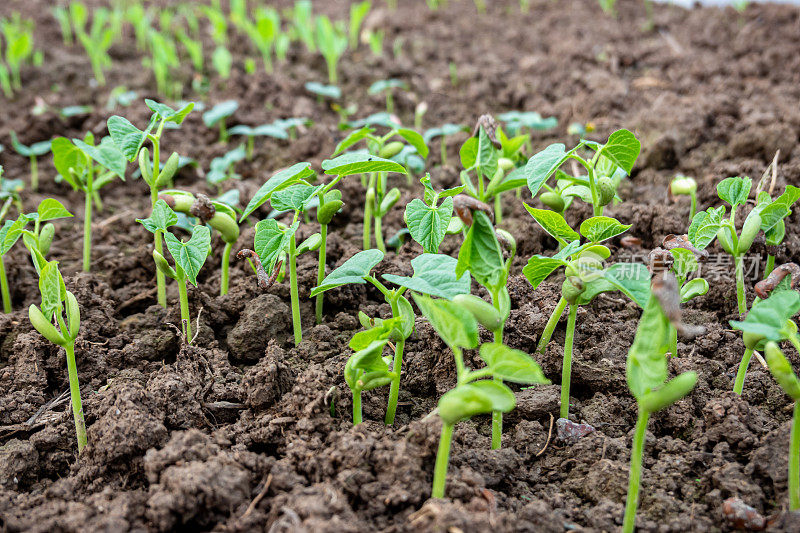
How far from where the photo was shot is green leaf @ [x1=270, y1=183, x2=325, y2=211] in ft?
4.35

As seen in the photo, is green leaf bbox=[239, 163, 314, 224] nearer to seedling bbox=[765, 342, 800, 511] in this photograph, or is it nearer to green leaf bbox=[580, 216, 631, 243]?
green leaf bbox=[580, 216, 631, 243]

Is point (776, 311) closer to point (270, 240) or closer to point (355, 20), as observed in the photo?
point (270, 240)

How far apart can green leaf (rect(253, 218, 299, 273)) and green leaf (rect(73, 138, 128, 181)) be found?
1.62 ft

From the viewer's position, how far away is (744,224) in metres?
1.35

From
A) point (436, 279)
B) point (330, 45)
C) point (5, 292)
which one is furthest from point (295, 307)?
point (330, 45)

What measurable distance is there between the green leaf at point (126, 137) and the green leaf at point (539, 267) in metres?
0.87

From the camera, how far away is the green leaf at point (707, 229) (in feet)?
4.29

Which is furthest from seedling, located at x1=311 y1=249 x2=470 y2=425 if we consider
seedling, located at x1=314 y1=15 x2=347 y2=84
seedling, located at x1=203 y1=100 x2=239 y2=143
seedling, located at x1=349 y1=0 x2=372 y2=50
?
seedling, located at x1=349 y1=0 x2=372 y2=50

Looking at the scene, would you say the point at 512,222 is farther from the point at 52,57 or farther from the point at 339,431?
the point at 52,57

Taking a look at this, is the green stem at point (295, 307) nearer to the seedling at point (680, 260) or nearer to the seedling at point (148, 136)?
the seedling at point (148, 136)

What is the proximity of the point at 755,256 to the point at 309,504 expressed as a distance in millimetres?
1285

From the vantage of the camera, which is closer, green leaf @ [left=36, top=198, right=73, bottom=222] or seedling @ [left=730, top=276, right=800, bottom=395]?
seedling @ [left=730, top=276, right=800, bottom=395]

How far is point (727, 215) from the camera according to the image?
1.79 m

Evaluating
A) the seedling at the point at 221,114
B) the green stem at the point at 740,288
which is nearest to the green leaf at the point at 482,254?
the green stem at the point at 740,288
